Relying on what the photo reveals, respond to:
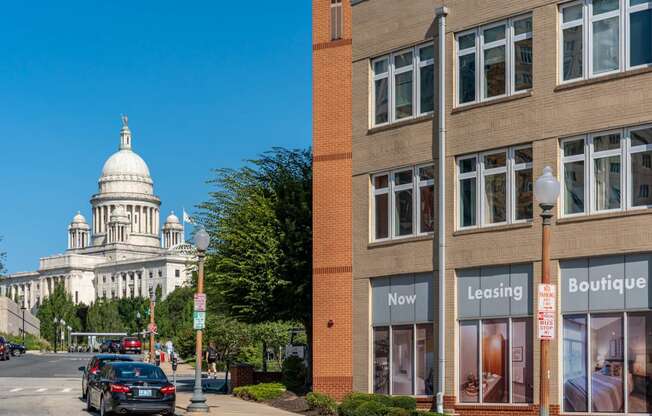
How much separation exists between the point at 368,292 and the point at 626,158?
941 cm

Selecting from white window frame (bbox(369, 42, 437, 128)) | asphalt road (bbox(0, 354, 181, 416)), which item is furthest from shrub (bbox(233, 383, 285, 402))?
white window frame (bbox(369, 42, 437, 128))

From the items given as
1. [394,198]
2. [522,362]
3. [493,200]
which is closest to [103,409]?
[394,198]

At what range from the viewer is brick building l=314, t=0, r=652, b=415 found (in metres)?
26.3

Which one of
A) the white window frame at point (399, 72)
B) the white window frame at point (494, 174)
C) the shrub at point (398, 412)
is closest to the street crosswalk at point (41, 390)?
the white window frame at point (399, 72)

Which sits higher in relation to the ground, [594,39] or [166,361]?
[594,39]

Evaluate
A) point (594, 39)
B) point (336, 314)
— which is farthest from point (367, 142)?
point (594, 39)

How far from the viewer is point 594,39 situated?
89.0ft

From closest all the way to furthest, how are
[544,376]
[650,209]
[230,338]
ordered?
[544,376] → [650,209] → [230,338]

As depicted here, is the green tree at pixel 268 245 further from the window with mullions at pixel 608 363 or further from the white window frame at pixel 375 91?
the window with mullions at pixel 608 363

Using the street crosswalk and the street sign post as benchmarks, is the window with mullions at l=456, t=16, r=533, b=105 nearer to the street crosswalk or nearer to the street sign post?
the street sign post

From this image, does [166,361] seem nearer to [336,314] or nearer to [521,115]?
[336,314]

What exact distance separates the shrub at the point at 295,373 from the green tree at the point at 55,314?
4254 inches

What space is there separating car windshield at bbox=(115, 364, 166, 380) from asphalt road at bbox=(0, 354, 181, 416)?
2597mm

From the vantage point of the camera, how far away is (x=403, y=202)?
3222cm
